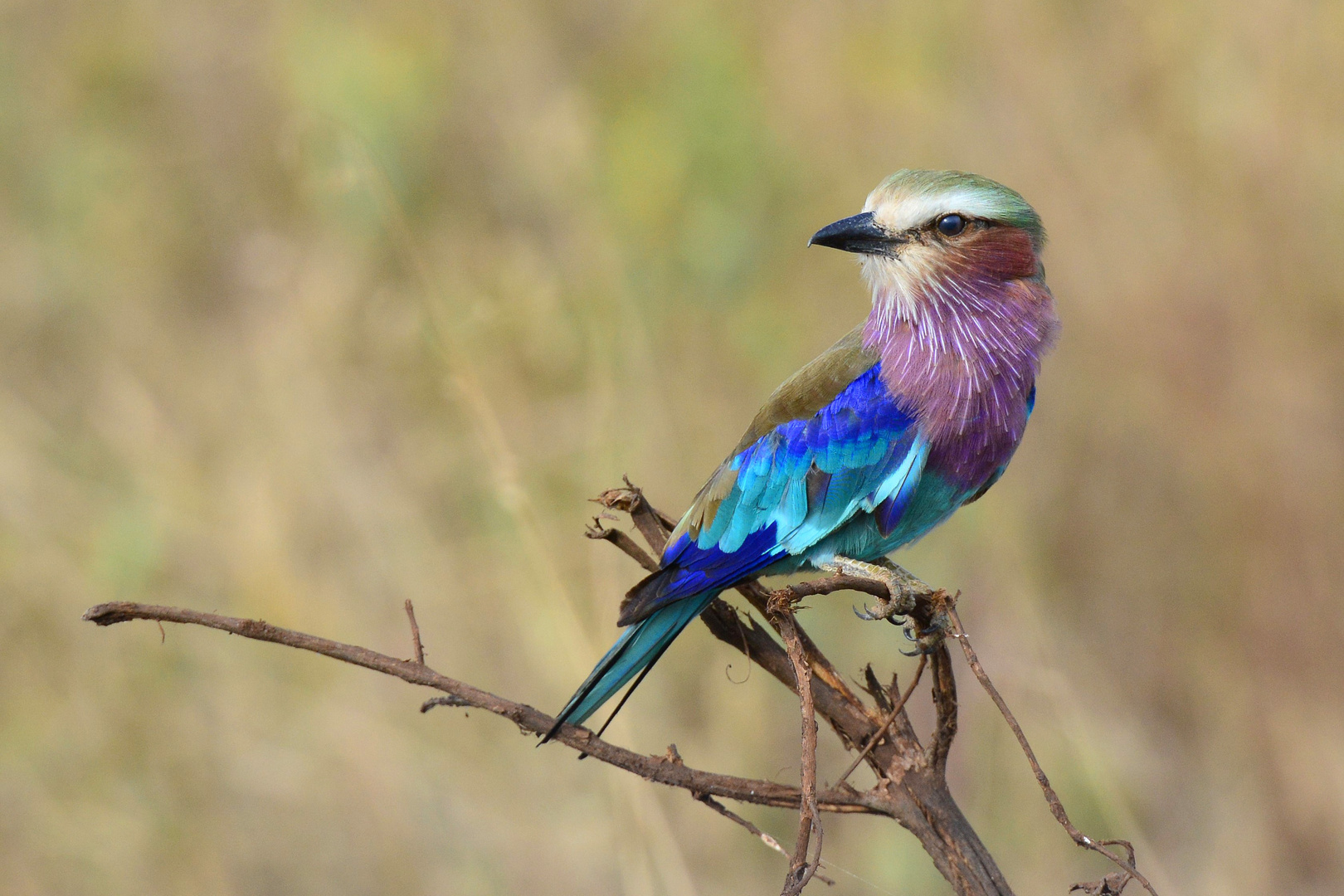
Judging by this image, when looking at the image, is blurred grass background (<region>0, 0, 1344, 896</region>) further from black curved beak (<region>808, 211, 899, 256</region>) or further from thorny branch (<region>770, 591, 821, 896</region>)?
thorny branch (<region>770, 591, 821, 896</region>)

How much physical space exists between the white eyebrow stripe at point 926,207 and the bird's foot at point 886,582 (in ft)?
2.32

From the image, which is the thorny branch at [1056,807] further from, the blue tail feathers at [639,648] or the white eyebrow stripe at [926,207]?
the white eyebrow stripe at [926,207]

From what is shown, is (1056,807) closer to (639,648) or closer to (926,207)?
(639,648)

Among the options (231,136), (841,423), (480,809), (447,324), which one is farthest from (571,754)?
(231,136)

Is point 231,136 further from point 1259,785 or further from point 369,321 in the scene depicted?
point 1259,785

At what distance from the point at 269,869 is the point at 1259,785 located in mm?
2999

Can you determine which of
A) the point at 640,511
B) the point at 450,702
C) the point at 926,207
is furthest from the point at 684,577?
the point at 926,207

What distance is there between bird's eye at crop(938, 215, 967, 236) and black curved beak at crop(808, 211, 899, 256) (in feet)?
0.33

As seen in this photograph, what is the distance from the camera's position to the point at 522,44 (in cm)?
474

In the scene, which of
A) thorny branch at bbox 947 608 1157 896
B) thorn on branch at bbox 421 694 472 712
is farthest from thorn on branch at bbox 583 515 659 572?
thorny branch at bbox 947 608 1157 896

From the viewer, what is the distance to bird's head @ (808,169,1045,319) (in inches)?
103

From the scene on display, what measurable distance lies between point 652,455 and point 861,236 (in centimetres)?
154

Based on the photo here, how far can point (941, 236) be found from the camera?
262 cm

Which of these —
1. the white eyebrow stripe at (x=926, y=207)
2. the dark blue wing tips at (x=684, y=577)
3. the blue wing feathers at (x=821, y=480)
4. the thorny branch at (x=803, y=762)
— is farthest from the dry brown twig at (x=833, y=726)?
the white eyebrow stripe at (x=926, y=207)
